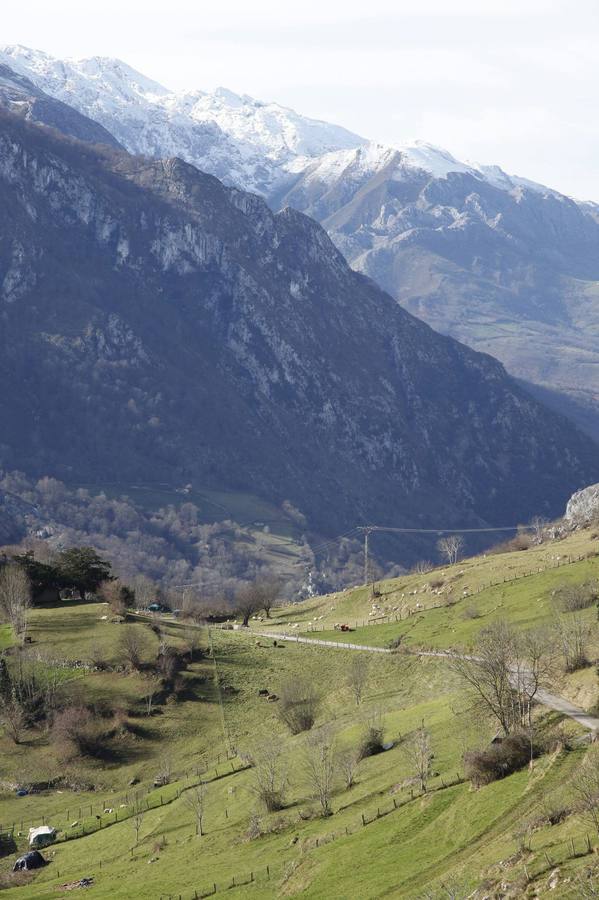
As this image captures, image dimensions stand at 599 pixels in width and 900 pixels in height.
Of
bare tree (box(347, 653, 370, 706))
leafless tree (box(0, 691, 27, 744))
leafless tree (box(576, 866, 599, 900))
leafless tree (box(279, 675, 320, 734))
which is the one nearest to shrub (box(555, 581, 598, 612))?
bare tree (box(347, 653, 370, 706))

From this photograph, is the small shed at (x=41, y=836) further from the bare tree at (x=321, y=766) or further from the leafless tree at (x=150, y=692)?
the leafless tree at (x=150, y=692)

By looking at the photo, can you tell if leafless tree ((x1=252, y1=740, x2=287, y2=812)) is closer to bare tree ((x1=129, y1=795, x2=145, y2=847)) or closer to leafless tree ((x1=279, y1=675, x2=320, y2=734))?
bare tree ((x1=129, y1=795, x2=145, y2=847))

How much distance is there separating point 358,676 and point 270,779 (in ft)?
117

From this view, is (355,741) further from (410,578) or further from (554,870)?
(410,578)

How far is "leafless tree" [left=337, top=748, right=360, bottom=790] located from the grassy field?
0.88 meters

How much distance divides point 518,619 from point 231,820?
172 ft

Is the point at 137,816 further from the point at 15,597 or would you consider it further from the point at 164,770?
the point at 15,597

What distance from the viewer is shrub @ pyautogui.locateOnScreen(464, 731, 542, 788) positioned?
77.6 meters

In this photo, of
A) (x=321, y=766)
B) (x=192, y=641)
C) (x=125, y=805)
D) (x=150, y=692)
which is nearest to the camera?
(x=321, y=766)

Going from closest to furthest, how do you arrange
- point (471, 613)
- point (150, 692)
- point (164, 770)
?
point (164, 770) < point (150, 692) < point (471, 613)

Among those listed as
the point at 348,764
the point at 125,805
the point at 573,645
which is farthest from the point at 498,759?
the point at 125,805

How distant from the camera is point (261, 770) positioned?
98.1 meters

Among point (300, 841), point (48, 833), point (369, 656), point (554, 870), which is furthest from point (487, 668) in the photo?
point (369, 656)

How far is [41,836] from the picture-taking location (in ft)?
341
